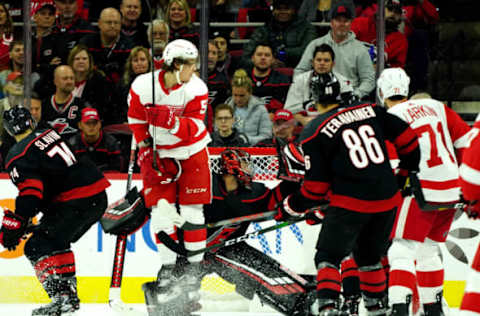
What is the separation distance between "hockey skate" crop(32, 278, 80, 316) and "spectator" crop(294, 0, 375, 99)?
219 cm

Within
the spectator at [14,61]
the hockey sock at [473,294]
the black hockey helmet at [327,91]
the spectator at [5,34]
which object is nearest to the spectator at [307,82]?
the black hockey helmet at [327,91]

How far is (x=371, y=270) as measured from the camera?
13.9 feet

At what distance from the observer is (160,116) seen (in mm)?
4582

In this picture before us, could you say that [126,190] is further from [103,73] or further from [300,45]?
[300,45]

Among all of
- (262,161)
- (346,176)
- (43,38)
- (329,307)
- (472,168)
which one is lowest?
(329,307)

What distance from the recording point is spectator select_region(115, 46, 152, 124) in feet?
19.9

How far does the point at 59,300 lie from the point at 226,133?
1559mm

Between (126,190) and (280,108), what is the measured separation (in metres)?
1.25

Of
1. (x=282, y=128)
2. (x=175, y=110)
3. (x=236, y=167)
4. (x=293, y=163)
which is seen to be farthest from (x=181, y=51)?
(x=282, y=128)

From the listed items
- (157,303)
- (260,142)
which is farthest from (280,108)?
(157,303)

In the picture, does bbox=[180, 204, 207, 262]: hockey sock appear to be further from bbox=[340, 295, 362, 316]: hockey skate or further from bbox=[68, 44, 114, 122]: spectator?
bbox=[68, 44, 114, 122]: spectator

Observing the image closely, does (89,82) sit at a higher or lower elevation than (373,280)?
higher

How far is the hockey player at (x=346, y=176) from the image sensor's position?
4062 millimetres

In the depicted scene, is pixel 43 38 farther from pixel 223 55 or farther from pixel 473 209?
pixel 473 209
